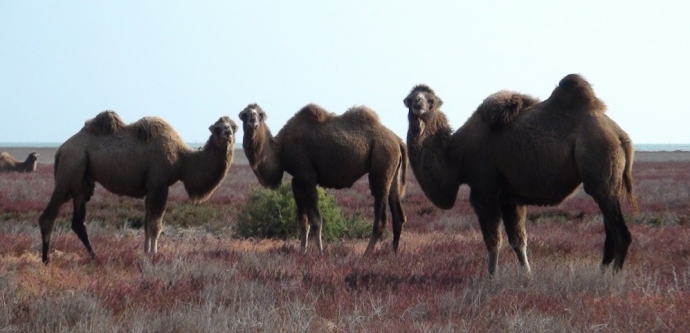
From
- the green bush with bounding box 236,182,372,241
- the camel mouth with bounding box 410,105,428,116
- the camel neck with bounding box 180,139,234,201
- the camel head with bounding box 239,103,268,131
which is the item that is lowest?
the green bush with bounding box 236,182,372,241

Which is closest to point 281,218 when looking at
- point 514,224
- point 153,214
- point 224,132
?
point 224,132

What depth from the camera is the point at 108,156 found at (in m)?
11.3

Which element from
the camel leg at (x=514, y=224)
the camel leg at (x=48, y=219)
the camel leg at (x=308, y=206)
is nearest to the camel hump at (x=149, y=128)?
the camel leg at (x=48, y=219)

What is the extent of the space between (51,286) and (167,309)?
5.70ft

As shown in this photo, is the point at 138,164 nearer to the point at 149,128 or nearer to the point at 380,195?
the point at 149,128

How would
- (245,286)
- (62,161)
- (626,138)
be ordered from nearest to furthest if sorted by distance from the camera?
(245,286)
(626,138)
(62,161)

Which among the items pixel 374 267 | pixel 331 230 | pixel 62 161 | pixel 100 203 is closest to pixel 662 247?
pixel 374 267

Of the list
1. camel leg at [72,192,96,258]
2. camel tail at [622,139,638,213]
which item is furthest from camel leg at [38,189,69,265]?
camel tail at [622,139,638,213]

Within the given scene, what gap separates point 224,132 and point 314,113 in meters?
1.86

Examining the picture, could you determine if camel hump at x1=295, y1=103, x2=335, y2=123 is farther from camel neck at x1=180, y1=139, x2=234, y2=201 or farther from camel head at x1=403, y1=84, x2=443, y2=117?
camel head at x1=403, y1=84, x2=443, y2=117

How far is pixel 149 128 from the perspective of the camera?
1166cm

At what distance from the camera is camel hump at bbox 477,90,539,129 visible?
29.9 ft

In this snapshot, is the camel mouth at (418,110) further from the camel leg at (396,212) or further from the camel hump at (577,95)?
the camel leg at (396,212)

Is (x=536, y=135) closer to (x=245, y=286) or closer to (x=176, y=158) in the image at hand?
(x=245, y=286)
